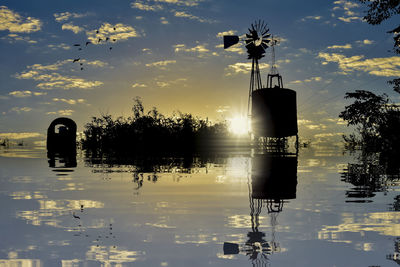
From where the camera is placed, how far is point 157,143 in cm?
4294

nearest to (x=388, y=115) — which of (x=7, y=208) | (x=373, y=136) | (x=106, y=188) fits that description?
(x=373, y=136)

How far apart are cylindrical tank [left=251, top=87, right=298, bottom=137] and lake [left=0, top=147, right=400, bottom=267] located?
2127 cm

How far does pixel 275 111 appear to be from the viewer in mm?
34875

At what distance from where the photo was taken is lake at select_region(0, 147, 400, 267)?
5703 millimetres

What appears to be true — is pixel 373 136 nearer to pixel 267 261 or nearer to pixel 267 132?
pixel 267 132

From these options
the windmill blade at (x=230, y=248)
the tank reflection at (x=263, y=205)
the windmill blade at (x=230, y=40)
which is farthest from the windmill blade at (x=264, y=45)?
the windmill blade at (x=230, y=248)

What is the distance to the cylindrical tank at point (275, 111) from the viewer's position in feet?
114

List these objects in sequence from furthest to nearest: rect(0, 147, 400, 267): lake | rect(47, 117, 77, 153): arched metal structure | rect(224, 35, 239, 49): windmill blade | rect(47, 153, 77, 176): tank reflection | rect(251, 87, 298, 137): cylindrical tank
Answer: rect(47, 117, 77, 153): arched metal structure
rect(224, 35, 239, 49): windmill blade
rect(251, 87, 298, 137): cylindrical tank
rect(47, 153, 77, 176): tank reflection
rect(0, 147, 400, 267): lake

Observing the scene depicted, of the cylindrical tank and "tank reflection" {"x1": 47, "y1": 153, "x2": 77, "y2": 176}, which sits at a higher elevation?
the cylindrical tank

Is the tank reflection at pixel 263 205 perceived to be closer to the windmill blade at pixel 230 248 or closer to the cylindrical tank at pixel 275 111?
the windmill blade at pixel 230 248

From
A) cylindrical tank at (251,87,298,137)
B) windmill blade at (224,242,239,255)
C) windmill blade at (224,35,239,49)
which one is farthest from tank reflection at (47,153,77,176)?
windmill blade at (224,35,239,49)

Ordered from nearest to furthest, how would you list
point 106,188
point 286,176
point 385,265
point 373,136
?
point 385,265 < point 106,188 < point 286,176 < point 373,136

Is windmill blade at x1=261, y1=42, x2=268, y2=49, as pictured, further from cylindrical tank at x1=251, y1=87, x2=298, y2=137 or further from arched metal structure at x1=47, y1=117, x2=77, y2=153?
arched metal structure at x1=47, y1=117, x2=77, y2=153

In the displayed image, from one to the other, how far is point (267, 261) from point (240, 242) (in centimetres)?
90
